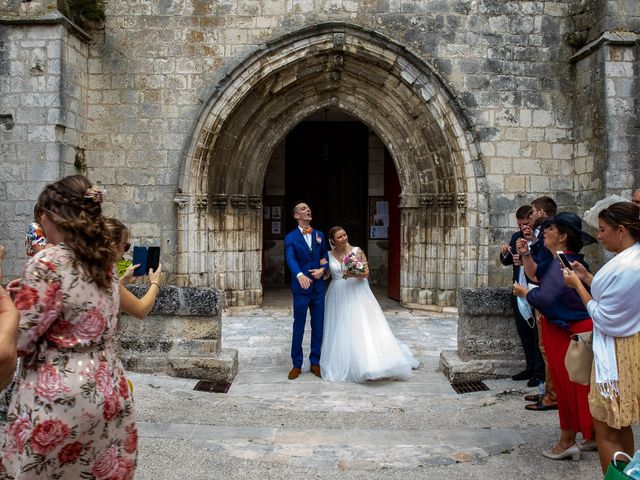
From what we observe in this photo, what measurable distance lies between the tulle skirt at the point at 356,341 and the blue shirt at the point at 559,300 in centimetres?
212

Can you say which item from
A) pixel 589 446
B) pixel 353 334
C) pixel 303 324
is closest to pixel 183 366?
pixel 303 324

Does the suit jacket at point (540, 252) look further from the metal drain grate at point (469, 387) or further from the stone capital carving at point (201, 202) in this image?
the stone capital carving at point (201, 202)

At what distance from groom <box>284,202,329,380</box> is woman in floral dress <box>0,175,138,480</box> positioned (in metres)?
3.47

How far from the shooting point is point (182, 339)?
18.9ft

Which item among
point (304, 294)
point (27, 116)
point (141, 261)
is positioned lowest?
point (304, 294)

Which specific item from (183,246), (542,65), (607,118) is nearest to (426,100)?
(542,65)

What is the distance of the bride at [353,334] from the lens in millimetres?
5797

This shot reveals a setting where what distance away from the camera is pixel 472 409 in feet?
16.5

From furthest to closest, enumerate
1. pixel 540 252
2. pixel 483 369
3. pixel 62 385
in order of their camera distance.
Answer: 1. pixel 483 369
2. pixel 540 252
3. pixel 62 385

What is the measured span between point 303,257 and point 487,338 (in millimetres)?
1911

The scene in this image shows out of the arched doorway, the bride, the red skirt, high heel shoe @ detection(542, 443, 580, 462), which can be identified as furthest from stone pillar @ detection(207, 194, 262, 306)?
high heel shoe @ detection(542, 443, 580, 462)

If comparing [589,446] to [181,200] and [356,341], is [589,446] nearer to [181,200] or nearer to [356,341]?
[356,341]

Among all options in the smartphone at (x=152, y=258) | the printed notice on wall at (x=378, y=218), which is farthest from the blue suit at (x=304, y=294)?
the printed notice on wall at (x=378, y=218)

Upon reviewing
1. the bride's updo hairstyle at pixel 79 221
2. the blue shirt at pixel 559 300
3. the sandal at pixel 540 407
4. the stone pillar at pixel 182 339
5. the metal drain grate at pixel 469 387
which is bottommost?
the metal drain grate at pixel 469 387
